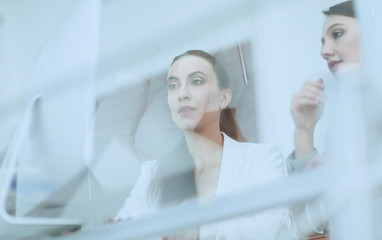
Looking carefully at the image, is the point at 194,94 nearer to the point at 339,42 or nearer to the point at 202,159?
the point at 202,159

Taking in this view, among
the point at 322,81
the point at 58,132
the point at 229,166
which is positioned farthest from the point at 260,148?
the point at 58,132

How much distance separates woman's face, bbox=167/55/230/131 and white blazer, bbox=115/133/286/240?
0.07 m

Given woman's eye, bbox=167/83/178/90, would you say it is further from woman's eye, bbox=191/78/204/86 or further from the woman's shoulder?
the woman's shoulder

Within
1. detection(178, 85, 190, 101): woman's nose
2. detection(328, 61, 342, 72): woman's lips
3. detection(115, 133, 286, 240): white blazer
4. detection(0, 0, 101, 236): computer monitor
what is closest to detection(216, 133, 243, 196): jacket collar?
detection(115, 133, 286, 240): white blazer

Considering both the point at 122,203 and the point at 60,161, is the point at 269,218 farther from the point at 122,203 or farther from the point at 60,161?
the point at 60,161

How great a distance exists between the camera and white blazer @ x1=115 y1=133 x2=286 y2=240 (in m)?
0.90

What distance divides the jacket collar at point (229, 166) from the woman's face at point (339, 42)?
0.25m

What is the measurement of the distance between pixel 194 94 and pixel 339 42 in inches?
12.4

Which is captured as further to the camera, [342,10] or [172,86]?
[172,86]

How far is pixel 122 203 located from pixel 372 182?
0.69 meters

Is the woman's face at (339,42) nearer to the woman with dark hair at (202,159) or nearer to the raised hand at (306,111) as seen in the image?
the raised hand at (306,111)

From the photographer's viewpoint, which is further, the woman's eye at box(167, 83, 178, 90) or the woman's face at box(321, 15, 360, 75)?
the woman's eye at box(167, 83, 178, 90)

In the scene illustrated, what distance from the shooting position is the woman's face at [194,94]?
107cm

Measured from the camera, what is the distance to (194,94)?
1075 millimetres
